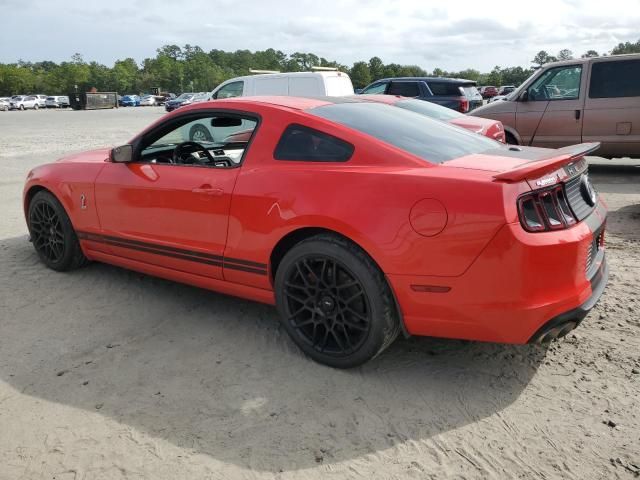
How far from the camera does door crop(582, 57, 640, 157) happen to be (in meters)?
8.83

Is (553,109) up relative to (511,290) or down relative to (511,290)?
up

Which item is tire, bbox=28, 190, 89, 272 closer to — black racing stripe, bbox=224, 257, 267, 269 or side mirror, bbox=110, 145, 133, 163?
side mirror, bbox=110, 145, 133, 163

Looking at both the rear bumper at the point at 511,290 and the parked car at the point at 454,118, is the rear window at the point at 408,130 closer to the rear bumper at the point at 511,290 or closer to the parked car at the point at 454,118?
the rear bumper at the point at 511,290

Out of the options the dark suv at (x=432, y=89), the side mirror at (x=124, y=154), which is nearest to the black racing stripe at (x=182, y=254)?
the side mirror at (x=124, y=154)

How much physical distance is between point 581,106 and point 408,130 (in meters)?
6.81

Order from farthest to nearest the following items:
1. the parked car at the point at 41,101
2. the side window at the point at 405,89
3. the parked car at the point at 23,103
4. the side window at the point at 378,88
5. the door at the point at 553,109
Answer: the parked car at the point at 41,101
the parked car at the point at 23,103
the side window at the point at 405,89
the side window at the point at 378,88
the door at the point at 553,109

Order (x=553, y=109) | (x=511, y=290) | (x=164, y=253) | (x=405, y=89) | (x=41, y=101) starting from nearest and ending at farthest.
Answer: (x=511, y=290), (x=164, y=253), (x=553, y=109), (x=405, y=89), (x=41, y=101)

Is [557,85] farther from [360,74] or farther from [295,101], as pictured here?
[360,74]

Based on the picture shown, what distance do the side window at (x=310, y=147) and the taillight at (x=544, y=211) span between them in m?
0.97

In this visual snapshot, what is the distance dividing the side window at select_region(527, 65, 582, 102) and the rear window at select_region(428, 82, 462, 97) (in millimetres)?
5699

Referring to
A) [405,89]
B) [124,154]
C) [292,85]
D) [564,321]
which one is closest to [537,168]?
[564,321]

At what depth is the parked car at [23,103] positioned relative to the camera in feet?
199

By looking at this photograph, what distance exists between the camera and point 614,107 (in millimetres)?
8891

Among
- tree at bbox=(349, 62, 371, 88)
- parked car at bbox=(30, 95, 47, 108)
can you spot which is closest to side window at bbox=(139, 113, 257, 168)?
parked car at bbox=(30, 95, 47, 108)
